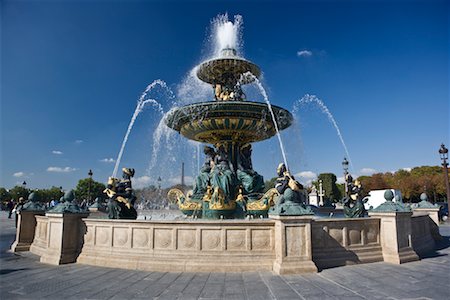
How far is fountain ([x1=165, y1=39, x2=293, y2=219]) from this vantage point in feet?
44.4

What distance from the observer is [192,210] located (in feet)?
46.1

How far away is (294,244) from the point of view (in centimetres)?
741

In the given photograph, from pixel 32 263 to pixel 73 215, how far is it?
1.62 meters

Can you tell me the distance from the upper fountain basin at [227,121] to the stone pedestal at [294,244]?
23.8 feet

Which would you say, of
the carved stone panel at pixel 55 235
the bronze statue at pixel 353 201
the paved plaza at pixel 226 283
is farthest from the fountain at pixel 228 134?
the paved plaza at pixel 226 283

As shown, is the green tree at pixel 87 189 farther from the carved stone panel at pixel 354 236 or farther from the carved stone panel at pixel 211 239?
the carved stone panel at pixel 354 236

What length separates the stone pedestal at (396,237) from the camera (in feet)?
27.7

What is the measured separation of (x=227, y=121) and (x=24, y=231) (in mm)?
9059

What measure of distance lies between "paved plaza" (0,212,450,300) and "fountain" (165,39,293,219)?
20.0ft

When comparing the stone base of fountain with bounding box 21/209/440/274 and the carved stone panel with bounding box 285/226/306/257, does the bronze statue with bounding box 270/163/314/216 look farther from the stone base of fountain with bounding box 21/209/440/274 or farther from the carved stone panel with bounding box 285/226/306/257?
the carved stone panel with bounding box 285/226/306/257

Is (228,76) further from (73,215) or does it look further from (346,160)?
(73,215)

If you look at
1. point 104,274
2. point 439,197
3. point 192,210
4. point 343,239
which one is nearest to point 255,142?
point 192,210

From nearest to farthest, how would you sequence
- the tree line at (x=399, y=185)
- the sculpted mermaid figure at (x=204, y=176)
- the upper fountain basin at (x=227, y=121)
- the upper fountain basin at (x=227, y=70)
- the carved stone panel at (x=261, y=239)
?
the carved stone panel at (x=261, y=239) → the upper fountain basin at (x=227, y=121) → the sculpted mermaid figure at (x=204, y=176) → the upper fountain basin at (x=227, y=70) → the tree line at (x=399, y=185)

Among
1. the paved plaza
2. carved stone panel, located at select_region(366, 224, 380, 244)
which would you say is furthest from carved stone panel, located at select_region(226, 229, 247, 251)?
carved stone panel, located at select_region(366, 224, 380, 244)
